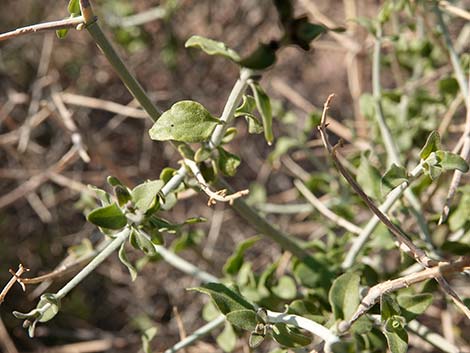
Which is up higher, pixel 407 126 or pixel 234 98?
pixel 234 98

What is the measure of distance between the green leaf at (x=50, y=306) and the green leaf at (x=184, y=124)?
202mm

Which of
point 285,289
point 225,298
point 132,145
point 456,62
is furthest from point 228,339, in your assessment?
point 132,145

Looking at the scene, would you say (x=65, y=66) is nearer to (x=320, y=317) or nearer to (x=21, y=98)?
(x=21, y=98)

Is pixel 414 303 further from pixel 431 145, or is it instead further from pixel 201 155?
pixel 201 155

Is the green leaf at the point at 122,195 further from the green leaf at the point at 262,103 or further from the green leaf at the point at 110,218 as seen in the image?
the green leaf at the point at 262,103

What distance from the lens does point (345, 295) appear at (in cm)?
79

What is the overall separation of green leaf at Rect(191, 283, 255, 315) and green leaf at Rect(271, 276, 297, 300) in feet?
0.64

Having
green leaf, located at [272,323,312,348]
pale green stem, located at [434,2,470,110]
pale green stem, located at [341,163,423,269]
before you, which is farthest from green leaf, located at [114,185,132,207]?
pale green stem, located at [434,2,470,110]

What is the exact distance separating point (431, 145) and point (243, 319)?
0.95 feet

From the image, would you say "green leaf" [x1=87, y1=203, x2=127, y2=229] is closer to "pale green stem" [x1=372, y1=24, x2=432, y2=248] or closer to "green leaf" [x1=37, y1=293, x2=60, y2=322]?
"green leaf" [x1=37, y1=293, x2=60, y2=322]

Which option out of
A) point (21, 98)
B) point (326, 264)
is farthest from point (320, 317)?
point (21, 98)

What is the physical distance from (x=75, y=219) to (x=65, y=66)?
0.45 m

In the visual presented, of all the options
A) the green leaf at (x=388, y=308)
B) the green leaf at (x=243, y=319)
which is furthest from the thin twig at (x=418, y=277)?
the green leaf at (x=243, y=319)

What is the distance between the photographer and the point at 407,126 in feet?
3.95
